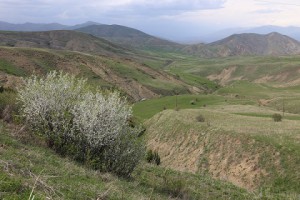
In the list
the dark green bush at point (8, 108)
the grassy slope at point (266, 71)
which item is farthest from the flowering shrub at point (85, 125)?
the grassy slope at point (266, 71)

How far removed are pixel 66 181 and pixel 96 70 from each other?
9645 cm

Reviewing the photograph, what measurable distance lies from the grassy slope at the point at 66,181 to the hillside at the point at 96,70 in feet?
218

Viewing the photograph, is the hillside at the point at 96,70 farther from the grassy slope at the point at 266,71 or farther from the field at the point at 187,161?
the grassy slope at the point at 266,71

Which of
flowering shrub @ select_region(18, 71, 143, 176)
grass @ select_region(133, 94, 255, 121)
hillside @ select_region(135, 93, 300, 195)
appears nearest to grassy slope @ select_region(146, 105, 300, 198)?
hillside @ select_region(135, 93, 300, 195)

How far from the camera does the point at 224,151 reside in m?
33.8

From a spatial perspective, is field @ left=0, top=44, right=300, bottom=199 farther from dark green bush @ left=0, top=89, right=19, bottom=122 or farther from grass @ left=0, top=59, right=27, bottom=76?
grass @ left=0, top=59, right=27, bottom=76

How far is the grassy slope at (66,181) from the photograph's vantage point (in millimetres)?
9727

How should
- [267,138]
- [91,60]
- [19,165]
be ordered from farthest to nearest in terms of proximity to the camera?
[91,60] → [267,138] → [19,165]

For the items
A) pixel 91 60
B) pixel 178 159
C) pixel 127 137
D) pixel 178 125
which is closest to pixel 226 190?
pixel 127 137

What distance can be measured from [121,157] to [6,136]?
565 centimetres

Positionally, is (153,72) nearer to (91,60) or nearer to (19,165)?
(91,60)

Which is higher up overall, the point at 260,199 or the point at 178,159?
the point at 260,199

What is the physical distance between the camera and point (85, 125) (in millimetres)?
17000

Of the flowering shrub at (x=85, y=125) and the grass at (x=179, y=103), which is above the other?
the flowering shrub at (x=85, y=125)
